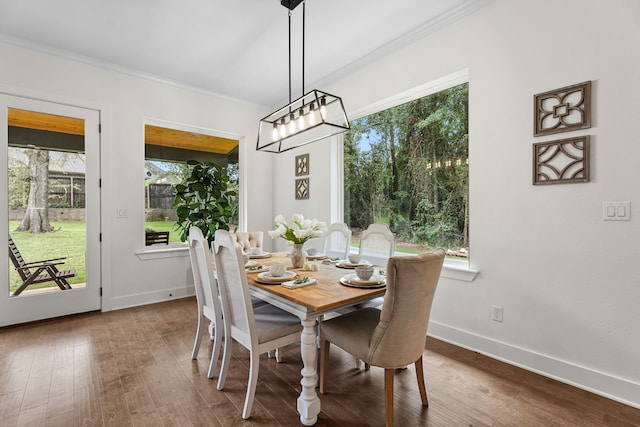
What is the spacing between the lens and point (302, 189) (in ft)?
14.2

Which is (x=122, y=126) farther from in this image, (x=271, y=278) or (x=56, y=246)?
(x=271, y=278)

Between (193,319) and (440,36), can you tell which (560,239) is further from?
(193,319)

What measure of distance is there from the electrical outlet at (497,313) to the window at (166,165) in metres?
3.78

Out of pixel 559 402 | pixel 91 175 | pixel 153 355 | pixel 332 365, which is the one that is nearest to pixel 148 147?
pixel 91 175

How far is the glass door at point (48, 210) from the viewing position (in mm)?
3031

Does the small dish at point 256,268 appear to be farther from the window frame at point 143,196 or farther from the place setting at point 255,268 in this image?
the window frame at point 143,196

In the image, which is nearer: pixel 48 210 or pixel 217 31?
pixel 217 31

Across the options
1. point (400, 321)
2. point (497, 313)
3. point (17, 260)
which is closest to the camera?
point (400, 321)

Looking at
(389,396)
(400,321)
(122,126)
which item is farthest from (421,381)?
(122,126)

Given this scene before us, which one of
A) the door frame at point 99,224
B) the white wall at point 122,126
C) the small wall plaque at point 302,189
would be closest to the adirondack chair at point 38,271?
the door frame at point 99,224

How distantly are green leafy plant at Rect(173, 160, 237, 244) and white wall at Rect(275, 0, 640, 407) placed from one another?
277 cm

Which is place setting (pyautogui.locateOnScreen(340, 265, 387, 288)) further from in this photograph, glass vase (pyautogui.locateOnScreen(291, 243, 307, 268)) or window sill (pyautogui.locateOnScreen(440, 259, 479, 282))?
window sill (pyautogui.locateOnScreen(440, 259, 479, 282))

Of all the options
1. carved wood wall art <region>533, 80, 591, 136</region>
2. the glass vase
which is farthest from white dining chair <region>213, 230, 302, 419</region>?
carved wood wall art <region>533, 80, 591, 136</region>

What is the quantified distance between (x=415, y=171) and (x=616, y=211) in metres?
1.58
